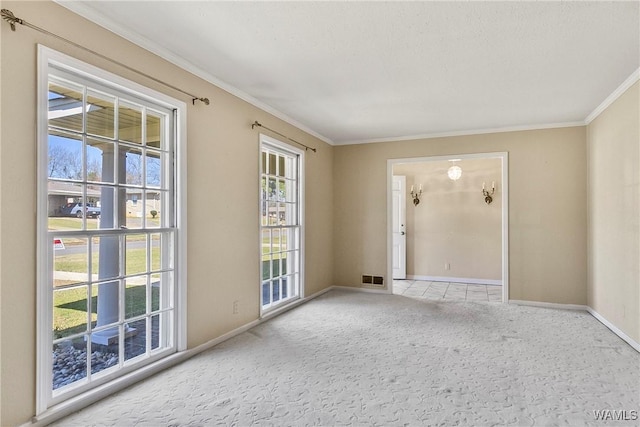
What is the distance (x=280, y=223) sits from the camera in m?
4.71

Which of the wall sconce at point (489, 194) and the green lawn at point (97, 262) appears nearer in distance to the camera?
the green lawn at point (97, 262)

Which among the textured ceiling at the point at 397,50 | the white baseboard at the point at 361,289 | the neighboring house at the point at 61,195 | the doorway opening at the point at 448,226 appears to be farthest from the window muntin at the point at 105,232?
the doorway opening at the point at 448,226

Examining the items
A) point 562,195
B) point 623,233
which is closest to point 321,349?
point 623,233

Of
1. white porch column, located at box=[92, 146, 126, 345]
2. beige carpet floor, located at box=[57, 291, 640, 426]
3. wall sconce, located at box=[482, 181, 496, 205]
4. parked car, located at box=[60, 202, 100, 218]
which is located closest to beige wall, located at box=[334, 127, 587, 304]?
beige carpet floor, located at box=[57, 291, 640, 426]

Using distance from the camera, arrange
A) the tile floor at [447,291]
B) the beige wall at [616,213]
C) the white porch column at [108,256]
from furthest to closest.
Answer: the tile floor at [447,291], the beige wall at [616,213], the white porch column at [108,256]

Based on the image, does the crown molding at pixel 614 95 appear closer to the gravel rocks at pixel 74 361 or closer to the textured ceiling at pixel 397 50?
the textured ceiling at pixel 397 50

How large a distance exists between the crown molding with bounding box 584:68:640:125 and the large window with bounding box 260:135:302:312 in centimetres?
353

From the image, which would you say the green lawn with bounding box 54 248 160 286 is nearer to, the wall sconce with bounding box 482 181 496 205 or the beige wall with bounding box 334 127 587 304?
the beige wall with bounding box 334 127 587 304

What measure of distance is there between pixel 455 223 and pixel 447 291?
1.54m

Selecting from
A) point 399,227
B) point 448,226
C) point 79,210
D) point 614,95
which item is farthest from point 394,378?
point 448,226

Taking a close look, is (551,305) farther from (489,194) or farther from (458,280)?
(489,194)

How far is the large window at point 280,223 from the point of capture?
4371 millimetres

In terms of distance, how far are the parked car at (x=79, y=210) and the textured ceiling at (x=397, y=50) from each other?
1186 millimetres

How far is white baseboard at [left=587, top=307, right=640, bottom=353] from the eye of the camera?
3.28 meters
